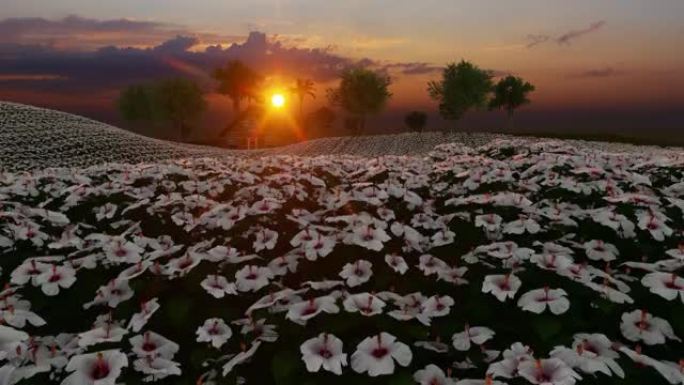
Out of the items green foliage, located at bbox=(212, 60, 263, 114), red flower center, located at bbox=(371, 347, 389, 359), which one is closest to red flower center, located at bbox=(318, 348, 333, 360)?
red flower center, located at bbox=(371, 347, 389, 359)

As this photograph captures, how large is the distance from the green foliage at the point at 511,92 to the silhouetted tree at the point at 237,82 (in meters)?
33.4

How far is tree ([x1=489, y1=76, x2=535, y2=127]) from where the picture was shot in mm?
69188

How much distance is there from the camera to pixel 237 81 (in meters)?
84.1

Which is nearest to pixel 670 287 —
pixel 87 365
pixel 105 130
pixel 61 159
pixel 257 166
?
pixel 87 365

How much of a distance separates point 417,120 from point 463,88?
40.6 feet

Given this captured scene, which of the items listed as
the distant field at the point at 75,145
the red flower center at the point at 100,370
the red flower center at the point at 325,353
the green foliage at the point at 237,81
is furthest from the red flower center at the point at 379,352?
the green foliage at the point at 237,81

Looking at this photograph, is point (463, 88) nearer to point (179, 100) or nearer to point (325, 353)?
point (179, 100)

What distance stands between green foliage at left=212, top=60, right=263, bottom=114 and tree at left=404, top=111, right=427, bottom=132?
23.8 meters

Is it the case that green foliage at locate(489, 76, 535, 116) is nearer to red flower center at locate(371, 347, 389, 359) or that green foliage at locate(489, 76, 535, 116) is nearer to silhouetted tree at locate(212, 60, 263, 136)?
silhouetted tree at locate(212, 60, 263, 136)

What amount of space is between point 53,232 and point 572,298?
4.99 m

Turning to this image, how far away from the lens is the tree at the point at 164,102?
75.8 metres

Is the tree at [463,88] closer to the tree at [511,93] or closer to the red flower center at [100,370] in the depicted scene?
the tree at [511,93]

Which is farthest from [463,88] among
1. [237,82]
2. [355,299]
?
[355,299]

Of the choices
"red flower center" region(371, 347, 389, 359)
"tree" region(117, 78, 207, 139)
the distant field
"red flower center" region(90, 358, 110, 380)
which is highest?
"red flower center" region(371, 347, 389, 359)
